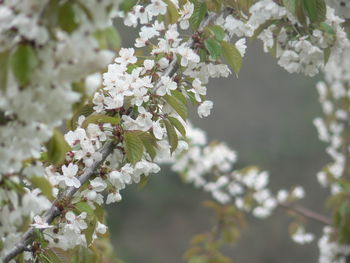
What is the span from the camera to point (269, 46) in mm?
1787

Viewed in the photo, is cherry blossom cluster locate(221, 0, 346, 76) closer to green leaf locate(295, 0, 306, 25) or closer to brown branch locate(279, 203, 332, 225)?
green leaf locate(295, 0, 306, 25)

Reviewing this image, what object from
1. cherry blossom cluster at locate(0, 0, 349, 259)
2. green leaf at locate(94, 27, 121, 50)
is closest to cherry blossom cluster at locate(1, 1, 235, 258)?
cherry blossom cluster at locate(0, 0, 349, 259)

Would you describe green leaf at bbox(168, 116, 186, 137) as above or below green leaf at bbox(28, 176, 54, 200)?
above

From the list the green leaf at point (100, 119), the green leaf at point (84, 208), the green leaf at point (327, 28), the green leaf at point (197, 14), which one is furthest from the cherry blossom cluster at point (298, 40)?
the green leaf at point (84, 208)

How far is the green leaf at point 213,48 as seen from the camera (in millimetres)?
1502

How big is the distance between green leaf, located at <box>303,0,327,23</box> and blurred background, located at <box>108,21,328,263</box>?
20.2 ft

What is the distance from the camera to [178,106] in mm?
1482

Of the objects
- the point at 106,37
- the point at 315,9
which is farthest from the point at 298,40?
the point at 106,37

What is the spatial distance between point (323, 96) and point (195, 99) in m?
2.65

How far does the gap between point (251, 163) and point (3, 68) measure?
286 inches

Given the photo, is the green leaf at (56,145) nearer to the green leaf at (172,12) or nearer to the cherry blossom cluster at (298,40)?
the green leaf at (172,12)

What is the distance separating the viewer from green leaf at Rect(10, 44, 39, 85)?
89cm

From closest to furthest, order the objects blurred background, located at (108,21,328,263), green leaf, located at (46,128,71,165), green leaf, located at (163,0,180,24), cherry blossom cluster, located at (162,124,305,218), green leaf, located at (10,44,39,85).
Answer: green leaf, located at (10,44,39,85) → green leaf, located at (46,128,71,165) → green leaf, located at (163,0,180,24) → cherry blossom cluster, located at (162,124,305,218) → blurred background, located at (108,21,328,263)

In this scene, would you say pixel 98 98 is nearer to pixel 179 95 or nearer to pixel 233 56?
pixel 179 95
